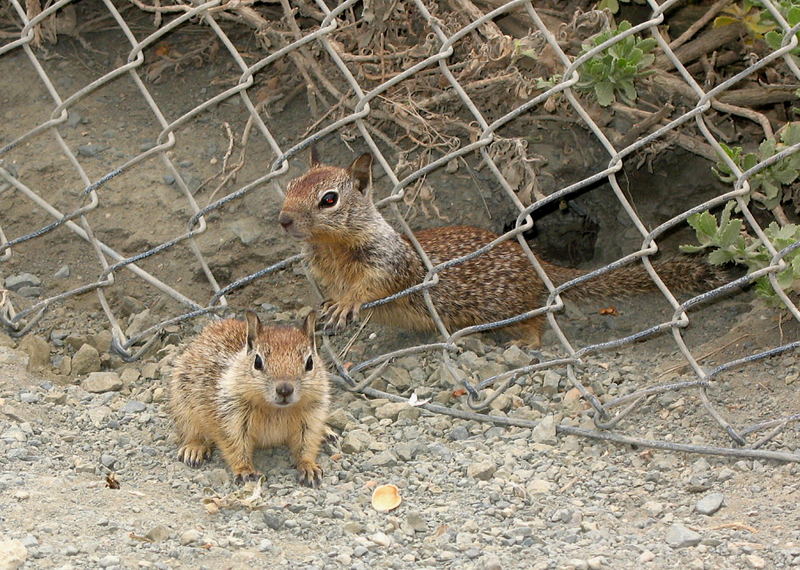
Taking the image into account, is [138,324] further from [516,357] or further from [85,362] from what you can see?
[516,357]

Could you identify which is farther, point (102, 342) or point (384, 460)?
point (102, 342)

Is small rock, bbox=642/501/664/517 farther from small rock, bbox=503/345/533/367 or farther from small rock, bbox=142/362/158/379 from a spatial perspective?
small rock, bbox=142/362/158/379

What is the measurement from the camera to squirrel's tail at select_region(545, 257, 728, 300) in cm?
607

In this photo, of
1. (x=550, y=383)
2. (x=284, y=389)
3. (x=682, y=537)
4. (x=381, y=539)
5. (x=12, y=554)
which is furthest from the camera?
(x=550, y=383)

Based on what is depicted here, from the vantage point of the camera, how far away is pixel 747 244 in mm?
4586

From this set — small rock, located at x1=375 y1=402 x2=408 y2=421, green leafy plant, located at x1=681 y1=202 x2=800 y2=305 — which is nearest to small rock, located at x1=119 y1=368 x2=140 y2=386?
small rock, located at x1=375 y1=402 x2=408 y2=421

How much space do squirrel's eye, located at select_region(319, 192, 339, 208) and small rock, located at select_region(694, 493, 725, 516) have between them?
2324 mm

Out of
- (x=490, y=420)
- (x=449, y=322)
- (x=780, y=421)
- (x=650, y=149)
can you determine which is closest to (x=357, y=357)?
(x=449, y=322)

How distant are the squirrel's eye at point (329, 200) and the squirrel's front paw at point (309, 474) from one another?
4.75ft

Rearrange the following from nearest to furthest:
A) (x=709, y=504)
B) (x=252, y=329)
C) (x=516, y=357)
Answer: (x=709, y=504), (x=252, y=329), (x=516, y=357)

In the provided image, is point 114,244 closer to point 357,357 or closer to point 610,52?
point 357,357

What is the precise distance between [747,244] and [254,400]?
220 cm

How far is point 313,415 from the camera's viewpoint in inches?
171

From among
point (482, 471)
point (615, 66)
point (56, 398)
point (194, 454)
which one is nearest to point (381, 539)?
point (482, 471)
